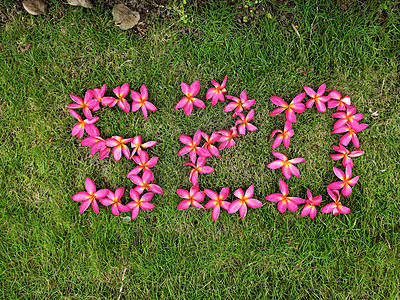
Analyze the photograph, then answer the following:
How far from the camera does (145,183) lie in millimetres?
1686

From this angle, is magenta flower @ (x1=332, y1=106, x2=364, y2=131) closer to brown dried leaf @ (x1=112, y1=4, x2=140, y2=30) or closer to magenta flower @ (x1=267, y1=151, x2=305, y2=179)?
magenta flower @ (x1=267, y1=151, x2=305, y2=179)

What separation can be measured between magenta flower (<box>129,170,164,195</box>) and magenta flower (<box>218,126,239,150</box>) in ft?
1.57

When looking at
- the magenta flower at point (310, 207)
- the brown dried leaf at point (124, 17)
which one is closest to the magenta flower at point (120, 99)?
the brown dried leaf at point (124, 17)

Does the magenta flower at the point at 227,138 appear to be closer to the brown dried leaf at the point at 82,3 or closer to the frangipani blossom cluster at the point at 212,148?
the frangipani blossom cluster at the point at 212,148

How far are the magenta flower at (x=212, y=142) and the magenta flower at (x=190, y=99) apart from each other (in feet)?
0.60

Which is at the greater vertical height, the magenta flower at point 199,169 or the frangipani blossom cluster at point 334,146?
the frangipani blossom cluster at point 334,146

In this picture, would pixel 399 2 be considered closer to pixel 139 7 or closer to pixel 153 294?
pixel 139 7

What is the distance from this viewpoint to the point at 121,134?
1800mm

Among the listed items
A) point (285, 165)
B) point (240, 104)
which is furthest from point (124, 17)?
point (285, 165)

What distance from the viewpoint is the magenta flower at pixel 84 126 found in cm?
172

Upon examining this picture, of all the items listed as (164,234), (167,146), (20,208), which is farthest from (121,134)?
(20,208)

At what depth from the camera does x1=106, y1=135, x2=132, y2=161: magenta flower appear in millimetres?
1706

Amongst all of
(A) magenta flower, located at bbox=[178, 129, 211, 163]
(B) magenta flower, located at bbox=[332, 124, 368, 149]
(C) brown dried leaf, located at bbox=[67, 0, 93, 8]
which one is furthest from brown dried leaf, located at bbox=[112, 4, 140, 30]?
(B) magenta flower, located at bbox=[332, 124, 368, 149]

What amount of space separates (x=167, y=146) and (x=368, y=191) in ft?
4.53
